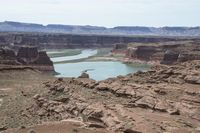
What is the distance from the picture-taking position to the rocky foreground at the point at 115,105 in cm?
2538

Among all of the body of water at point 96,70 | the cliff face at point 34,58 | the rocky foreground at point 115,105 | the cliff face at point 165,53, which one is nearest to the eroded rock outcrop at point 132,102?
the rocky foreground at point 115,105

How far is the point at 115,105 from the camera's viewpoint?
93.8ft

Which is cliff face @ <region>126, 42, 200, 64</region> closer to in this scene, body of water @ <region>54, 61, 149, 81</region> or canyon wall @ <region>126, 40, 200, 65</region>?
canyon wall @ <region>126, 40, 200, 65</region>

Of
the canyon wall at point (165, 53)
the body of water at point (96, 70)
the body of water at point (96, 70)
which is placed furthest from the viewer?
the canyon wall at point (165, 53)

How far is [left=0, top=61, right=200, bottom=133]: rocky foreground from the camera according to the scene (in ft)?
83.3

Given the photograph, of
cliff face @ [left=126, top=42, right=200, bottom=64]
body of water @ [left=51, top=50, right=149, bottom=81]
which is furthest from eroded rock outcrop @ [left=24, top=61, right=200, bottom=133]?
cliff face @ [left=126, top=42, right=200, bottom=64]

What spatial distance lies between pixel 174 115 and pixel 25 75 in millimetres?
27723

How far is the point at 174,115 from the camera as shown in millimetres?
27281

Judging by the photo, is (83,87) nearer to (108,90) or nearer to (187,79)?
(108,90)

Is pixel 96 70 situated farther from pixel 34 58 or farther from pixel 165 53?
pixel 165 53

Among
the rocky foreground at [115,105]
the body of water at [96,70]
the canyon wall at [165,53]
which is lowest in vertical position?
the body of water at [96,70]

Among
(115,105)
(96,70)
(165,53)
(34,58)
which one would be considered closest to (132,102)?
(115,105)

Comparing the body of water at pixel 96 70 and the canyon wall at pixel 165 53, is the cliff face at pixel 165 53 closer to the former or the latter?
the canyon wall at pixel 165 53

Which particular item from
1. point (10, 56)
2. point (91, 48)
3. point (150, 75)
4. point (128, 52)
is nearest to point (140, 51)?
point (128, 52)
